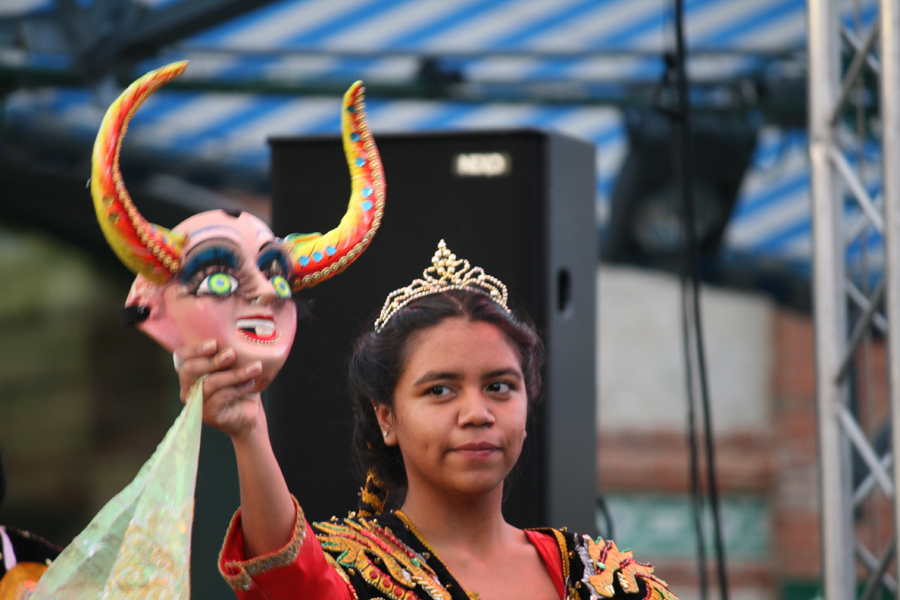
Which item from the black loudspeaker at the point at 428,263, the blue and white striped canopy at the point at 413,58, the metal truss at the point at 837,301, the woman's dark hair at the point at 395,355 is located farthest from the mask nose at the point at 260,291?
the blue and white striped canopy at the point at 413,58

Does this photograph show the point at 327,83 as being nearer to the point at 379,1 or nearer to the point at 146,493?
the point at 379,1

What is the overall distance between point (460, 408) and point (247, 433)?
0.99 feet

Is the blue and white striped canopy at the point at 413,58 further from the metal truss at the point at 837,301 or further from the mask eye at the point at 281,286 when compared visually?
the mask eye at the point at 281,286

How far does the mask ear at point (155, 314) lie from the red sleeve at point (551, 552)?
1.86 ft

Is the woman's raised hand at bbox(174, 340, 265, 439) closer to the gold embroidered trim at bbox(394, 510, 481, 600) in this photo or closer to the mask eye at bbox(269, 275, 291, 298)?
the mask eye at bbox(269, 275, 291, 298)

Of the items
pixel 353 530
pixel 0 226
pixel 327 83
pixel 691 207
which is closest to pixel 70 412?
pixel 0 226

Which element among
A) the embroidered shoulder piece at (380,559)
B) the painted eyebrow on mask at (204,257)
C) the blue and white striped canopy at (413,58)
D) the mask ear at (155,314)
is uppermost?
the blue and white striped canopy at (413,58)

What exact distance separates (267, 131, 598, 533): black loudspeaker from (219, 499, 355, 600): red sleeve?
78 centimetres

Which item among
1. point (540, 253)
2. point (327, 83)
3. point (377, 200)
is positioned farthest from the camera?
point (327, 83)

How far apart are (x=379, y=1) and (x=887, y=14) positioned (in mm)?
1829

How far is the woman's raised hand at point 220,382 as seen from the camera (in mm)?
933

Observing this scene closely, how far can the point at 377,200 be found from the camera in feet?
3.59

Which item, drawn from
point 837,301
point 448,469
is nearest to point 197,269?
point 448,469

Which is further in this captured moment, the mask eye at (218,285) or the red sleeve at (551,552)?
the red sleeve at (551,552)
